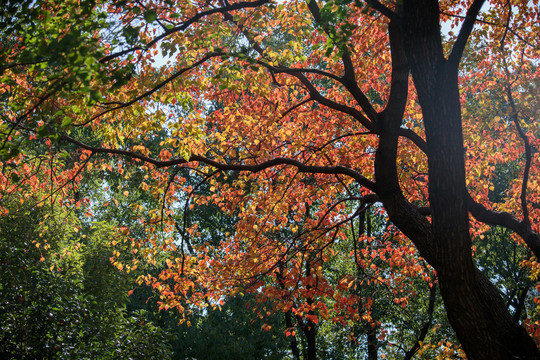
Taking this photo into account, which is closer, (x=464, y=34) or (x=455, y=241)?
(x=455, y=241)

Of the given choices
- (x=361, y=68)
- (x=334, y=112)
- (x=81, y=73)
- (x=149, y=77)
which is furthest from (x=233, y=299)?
(x=81, y=73)

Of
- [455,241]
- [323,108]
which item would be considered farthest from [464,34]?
[323,108]

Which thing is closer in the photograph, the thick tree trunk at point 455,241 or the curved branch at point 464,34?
the thick tree trunk at point 455,241

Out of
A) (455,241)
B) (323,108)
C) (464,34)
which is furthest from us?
(323,108)

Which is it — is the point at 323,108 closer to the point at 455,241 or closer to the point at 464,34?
the point at 464,34

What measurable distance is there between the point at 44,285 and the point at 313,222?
648 cm

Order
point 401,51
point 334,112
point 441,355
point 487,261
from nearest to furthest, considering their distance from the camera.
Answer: point 401,51, point 441,355, point 334,112, point 487,261

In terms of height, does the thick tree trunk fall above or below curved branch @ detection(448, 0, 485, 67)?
below

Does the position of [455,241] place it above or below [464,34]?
below

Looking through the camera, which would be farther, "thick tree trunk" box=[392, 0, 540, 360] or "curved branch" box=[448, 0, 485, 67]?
"curved branch" box=[448, 0, 485, 67]

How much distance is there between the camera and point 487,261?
20406 mm

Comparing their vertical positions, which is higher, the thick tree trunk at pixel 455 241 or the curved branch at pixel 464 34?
the curved branch at pixel 464 34

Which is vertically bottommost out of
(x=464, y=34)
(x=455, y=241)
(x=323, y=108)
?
Result: (x=455, y=241)

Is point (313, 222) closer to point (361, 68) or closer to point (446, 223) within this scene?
point (361, 68)
